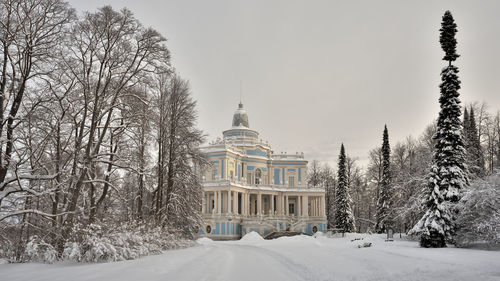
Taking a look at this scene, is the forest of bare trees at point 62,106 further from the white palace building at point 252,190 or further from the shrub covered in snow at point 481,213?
the white palace building at point 252,190

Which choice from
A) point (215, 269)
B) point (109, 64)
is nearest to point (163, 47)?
point (109, 64)

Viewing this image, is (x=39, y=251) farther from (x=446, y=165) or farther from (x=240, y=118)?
(x=240, y=118)

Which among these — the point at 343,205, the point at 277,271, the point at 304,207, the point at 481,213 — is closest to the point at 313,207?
the point at 304,207

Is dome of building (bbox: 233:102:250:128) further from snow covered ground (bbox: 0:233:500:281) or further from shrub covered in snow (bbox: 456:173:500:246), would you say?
snow covered ground (bbox: 0:233:500:281)

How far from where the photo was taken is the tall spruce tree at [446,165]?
70.2 ft

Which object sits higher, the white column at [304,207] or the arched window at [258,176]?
the arched window at [258,176]

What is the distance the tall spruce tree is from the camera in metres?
21.4

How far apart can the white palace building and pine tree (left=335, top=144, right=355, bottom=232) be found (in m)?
5.31

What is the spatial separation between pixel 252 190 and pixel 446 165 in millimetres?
33208

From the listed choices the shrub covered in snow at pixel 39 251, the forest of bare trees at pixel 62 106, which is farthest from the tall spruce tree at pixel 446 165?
the shrub covered in snow at pixel 39 251

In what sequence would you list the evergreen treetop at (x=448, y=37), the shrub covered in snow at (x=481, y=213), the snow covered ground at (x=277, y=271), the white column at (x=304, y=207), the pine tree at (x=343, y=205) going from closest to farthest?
the snow covered ground at (x=277, y=271) → the shrub covered in snow at (x=481, y=213) → the evergreen treetop at (x=448, y=37) → the pine tree at (x=343, y=205) → the white column at (x=304, y=207)

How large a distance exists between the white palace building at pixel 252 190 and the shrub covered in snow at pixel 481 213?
2890 cm

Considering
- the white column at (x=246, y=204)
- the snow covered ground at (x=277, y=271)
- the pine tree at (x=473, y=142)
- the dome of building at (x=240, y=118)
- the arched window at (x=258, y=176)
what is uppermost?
the dome of building at (x=240, y=118)

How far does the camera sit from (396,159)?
172ft
